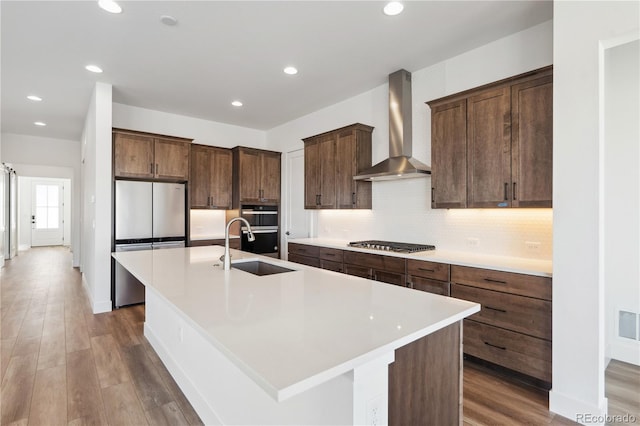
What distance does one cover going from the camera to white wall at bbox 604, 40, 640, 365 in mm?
2721

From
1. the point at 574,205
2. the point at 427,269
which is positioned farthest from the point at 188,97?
the point at 574,205

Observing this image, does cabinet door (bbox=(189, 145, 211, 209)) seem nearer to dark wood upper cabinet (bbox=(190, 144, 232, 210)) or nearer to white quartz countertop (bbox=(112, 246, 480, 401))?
dark wood upper cabinet (bbox=(190, 144, 232, 210))

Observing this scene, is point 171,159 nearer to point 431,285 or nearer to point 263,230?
point 263,230

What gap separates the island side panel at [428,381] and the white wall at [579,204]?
1084 mm

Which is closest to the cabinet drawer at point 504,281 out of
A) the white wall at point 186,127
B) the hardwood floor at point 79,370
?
the hardwood floor at point 79,370

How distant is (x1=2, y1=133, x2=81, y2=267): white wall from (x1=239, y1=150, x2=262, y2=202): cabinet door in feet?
14.8

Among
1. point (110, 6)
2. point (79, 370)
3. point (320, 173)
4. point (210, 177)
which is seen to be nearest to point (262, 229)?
point (210, 177)

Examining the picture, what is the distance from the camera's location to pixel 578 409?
1.96 m

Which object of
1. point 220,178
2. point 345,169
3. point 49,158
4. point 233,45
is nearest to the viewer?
point 233,45

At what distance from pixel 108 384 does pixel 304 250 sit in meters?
2.55

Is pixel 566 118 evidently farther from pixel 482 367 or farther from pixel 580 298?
pixel 482 367

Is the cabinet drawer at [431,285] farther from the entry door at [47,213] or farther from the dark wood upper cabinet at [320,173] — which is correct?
the entry door at [47,213]

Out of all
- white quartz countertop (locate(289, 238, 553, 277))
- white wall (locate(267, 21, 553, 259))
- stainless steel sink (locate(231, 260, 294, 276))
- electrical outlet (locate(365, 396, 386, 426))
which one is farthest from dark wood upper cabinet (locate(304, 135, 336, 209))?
electrical outlet (locate(365, 396, 386, 426))

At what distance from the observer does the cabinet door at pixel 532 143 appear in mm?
2379
